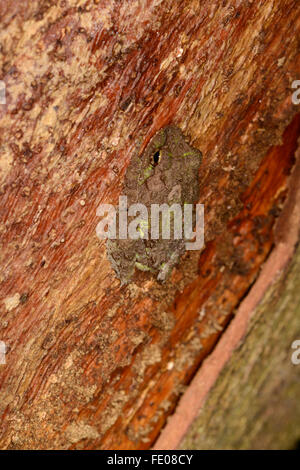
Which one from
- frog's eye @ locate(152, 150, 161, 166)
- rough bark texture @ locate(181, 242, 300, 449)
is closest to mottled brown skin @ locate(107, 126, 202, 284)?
frog's eye @ locate(152, 150, 161, 166)

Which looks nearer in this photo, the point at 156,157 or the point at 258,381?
the point at 156,157

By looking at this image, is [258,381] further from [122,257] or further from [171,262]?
[122,257]

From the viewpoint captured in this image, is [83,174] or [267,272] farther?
[267,272]

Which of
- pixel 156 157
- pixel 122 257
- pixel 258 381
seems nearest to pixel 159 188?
pixel 156 157

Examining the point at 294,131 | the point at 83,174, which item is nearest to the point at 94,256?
the point at 83,174

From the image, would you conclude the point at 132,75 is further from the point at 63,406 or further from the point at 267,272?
the point at 63,406

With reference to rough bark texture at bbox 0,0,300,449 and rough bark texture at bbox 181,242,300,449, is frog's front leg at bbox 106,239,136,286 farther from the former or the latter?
rough bark texture at bbox 181,242,300,449

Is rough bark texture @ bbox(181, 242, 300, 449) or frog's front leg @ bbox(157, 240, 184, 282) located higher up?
frog's front leg @ bbox(157, 240, 184, 282)
